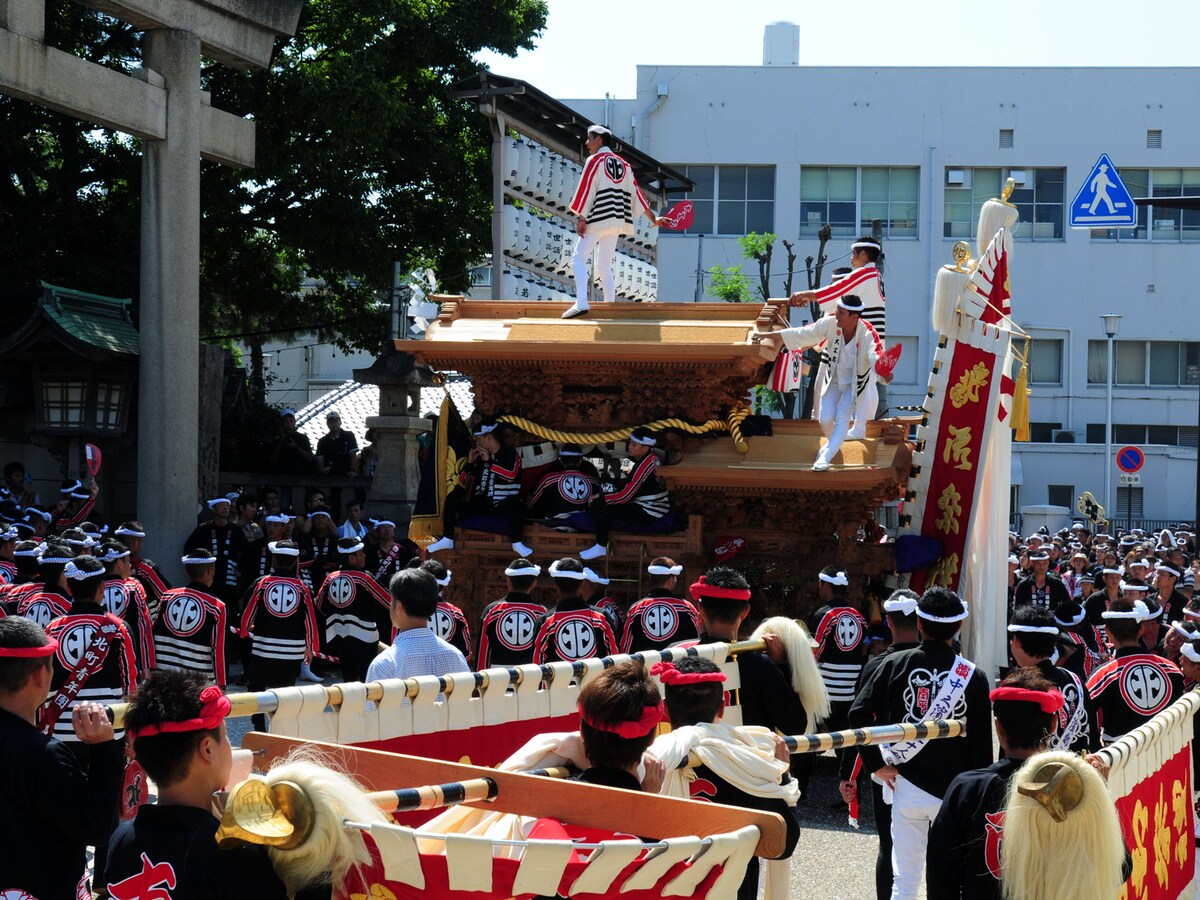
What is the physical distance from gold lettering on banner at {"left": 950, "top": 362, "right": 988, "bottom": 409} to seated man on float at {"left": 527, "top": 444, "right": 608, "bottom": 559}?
310 centimetres

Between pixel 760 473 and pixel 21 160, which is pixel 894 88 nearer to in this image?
pixel 21 160

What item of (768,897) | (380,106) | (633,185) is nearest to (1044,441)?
(380,106)

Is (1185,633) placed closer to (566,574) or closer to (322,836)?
(566,574)

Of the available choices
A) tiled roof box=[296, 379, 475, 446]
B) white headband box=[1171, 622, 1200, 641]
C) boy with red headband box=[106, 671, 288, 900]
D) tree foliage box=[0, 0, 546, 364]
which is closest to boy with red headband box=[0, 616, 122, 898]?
boy with red headband box=[106, 671, 288, 900]

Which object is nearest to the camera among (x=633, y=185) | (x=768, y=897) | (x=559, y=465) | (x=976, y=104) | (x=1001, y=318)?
(x=768, y=897)

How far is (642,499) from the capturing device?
1213cm

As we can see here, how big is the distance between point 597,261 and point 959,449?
4.29 m

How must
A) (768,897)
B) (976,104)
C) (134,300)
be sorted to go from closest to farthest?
(768,897), (134,300), (976,104)

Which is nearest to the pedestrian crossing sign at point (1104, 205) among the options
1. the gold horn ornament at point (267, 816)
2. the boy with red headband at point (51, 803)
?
the boy with red headband at point (51, 803)

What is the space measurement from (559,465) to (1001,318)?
4.06 metres

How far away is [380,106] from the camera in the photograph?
19500 millimetres

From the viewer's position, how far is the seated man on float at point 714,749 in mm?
4695

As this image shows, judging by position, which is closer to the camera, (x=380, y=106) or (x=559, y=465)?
(x=559, y=465)

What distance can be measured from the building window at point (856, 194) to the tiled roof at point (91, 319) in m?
23.7
